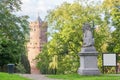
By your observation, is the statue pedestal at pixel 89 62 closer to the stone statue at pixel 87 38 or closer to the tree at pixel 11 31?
the stone statue at pixel 87 38

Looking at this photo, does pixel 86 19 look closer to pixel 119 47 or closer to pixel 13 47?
pixel 119 47

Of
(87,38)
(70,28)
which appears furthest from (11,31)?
(87,38)

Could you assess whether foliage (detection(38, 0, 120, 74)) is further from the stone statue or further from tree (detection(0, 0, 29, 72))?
the stone statue

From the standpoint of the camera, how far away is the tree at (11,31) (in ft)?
138

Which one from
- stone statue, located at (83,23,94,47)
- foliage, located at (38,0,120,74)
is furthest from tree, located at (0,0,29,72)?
stone statue, located at (83,23,94,47)

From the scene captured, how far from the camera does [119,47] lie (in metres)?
48.3

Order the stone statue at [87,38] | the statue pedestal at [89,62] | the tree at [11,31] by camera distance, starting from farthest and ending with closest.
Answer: the tree at [11,31] → the stone statue at [87,38] → the statue pedestal at [89,62]

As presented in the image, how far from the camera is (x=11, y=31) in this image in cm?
4284

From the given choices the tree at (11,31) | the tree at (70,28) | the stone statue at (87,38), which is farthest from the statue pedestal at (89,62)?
the tree at (70,28)

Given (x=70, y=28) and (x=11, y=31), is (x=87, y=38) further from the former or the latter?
(x=70, y=28)

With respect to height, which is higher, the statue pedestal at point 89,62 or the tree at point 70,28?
the tree at point 70,28

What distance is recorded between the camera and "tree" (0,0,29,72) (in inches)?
1658

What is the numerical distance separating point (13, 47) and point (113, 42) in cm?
1353

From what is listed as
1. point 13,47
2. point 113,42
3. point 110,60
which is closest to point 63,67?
point 113,42
